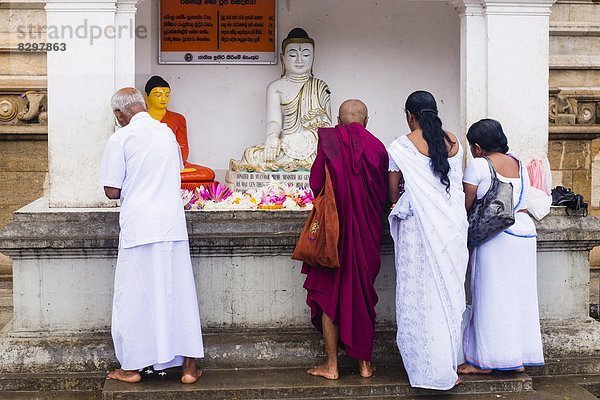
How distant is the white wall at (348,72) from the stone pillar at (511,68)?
1720 millimetres

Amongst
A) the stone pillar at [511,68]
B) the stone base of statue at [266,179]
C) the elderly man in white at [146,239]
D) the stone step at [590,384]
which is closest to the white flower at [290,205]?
the stone base of statue at [266,179]

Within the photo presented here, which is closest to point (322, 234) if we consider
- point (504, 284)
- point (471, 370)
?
point (504, 284)

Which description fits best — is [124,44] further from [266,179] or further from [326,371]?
[326,371]

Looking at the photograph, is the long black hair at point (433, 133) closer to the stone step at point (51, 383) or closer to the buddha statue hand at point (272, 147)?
the buddha statue hand at point (272, 147)

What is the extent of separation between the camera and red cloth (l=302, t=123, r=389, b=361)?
6426 mm

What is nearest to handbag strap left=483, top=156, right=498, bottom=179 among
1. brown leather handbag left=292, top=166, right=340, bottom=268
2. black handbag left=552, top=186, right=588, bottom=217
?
brown leather handbag left=292, top=166, right=340, bottom=268

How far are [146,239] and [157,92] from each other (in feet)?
8.71

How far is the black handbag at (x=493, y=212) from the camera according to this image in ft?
21.0

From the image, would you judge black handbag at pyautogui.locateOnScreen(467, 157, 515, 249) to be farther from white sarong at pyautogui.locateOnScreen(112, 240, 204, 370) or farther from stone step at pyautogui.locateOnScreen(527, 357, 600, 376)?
white sarong at pyautogui.locateOnScreen(112, 240, 204, 370)

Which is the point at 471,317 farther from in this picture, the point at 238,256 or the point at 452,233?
the point at 238,256

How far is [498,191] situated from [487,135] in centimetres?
39

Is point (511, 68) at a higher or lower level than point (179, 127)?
higher

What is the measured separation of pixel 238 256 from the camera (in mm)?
7078

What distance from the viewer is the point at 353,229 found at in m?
6.43
